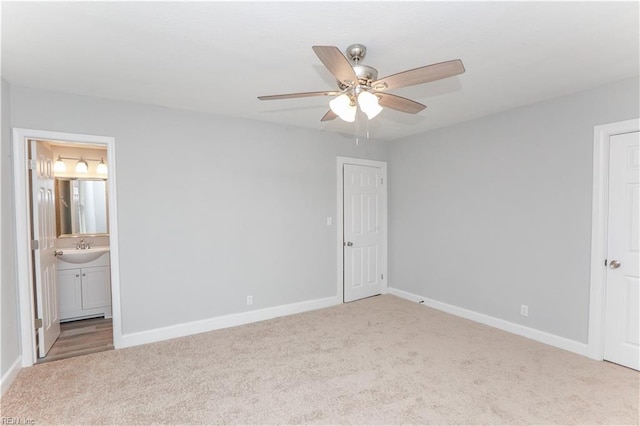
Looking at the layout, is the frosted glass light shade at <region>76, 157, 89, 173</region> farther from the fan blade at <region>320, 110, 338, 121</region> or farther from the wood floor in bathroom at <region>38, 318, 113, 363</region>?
the fan blade at <region>320, 110, 338, 121</region>

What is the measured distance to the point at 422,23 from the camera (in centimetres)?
183

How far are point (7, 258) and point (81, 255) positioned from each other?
4.31ft

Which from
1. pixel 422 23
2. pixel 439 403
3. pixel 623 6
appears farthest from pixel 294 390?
pixel 623 6

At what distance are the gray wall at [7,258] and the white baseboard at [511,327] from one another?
175 inches

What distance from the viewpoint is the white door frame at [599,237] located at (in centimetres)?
283

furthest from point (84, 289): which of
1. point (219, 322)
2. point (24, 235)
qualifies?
point (219, 322)

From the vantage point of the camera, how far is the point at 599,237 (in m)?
2.86

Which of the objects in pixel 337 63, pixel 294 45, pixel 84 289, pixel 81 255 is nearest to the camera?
pixel 337 63

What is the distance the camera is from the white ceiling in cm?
171

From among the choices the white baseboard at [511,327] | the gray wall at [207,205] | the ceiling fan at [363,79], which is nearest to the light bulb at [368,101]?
the ceiling fan at [363,79]

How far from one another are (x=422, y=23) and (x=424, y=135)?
282 cm

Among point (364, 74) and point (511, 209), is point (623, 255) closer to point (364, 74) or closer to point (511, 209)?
point (511, 209)

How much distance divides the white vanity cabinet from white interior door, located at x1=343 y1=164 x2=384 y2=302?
3.25 m

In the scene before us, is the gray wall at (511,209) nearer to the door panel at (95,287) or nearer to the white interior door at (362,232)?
the white interior door at (362,232)
